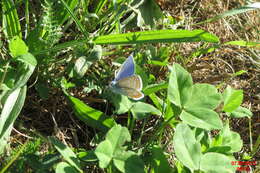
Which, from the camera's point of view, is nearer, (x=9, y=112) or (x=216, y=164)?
(x=216, y=164)

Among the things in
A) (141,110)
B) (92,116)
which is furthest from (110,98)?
(141,110)

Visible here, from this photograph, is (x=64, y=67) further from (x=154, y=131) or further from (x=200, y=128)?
(x=200, y=128)

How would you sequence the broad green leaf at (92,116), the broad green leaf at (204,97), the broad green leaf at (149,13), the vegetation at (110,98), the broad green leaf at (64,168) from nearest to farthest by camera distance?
the broad green leaf at (64,168)
the vegetation at (110,98)
the broad green leaf at (204,97)
the broad green leaf at (92,116)
the broad green leaf at (149,13)

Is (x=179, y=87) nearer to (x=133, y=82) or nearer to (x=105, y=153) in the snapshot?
(x=133, y=82)

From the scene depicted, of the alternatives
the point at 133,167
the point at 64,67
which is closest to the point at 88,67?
the point at 64,67

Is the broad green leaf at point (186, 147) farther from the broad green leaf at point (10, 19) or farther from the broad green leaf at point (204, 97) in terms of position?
the broad green leaf at point (10, 19)

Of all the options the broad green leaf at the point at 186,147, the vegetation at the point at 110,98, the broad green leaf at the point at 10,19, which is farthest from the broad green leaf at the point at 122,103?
the broad green leaf at the point at 10,19
